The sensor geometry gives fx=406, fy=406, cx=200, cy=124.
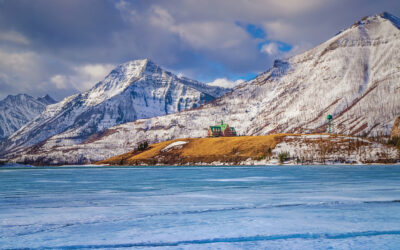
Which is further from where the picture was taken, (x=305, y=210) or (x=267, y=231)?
(x=305, y=210)

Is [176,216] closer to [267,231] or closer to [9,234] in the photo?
[267,231]

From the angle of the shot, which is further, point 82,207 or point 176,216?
point 82,207

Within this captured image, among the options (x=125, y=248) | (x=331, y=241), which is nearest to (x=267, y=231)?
(x=331, y=241)

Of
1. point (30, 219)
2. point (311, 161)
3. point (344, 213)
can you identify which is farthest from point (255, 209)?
point (311, 161)

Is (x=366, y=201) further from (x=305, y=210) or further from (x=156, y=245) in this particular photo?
(x=156, y=245)

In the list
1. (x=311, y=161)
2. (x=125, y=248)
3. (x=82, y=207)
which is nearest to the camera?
(x=125, y=248)

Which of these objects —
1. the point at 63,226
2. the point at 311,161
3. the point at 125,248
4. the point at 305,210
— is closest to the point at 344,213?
the point at 305,210

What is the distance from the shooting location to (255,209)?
37.8 meters

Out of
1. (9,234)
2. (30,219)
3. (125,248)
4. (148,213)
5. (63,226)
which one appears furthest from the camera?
(148,213)

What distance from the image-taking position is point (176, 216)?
34188 mm

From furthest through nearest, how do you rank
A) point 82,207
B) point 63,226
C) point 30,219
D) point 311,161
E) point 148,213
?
point 311,161 → point 82,207 → point 148,213 → point 30,219 → point 63,226

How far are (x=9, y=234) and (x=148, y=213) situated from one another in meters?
12.0

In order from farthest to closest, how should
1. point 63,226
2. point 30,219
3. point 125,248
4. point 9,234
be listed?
1. point 30,219
2. point 63,226
3. point 9,234
4. point 125,248

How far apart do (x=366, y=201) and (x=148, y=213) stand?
22905mm
